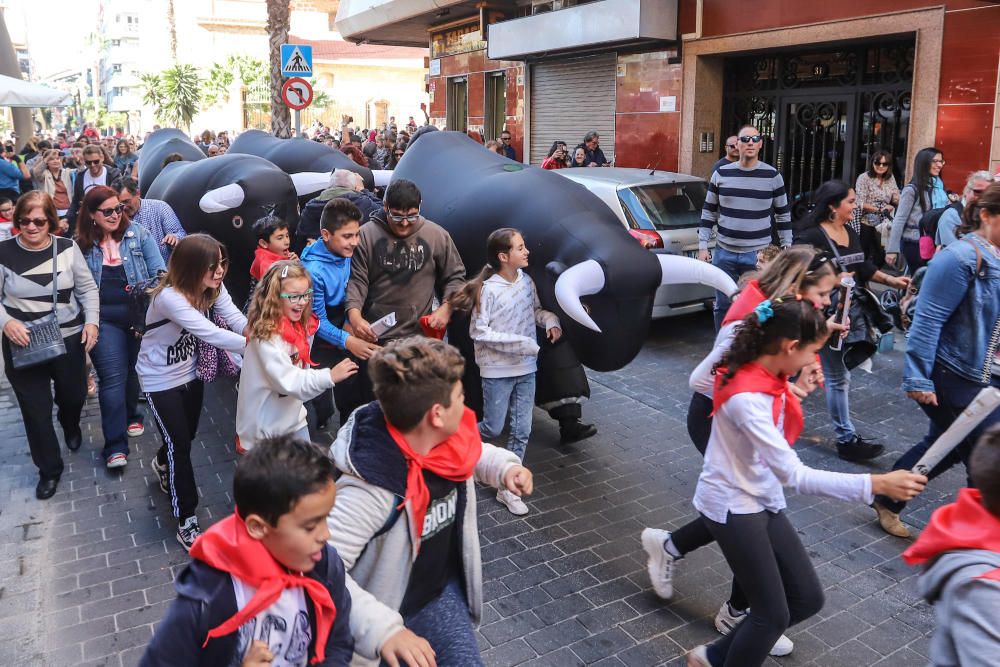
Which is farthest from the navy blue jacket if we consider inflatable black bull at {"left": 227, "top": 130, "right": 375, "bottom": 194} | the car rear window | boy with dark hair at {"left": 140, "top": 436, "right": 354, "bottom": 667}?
inflatable black bull at {"left": 227, "top": 130, "right": 375, "bottom": 194}

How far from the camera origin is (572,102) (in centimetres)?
1672

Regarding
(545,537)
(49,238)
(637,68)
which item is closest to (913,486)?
(545,537)

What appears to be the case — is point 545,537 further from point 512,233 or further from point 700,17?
point 700,17

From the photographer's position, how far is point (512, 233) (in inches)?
189

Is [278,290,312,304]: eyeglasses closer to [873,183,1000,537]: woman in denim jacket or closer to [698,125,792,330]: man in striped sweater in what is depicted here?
[873,183,1000,537]: woman in denim jacket

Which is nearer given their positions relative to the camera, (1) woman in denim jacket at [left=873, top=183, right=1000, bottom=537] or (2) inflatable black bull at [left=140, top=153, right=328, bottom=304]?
(1) woman in denim jacket at [left=873, top=183, right=1000, bottom=537]

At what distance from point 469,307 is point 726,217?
3418 mm

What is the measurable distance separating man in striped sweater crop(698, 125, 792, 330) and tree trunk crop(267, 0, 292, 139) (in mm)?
11285

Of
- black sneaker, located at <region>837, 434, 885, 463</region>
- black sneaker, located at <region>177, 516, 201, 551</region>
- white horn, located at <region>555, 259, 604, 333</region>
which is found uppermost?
white horn, located at <region>555, 259, 604, 333</region>

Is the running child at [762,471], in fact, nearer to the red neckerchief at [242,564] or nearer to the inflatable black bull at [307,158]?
the red neckerchief at [242,564]

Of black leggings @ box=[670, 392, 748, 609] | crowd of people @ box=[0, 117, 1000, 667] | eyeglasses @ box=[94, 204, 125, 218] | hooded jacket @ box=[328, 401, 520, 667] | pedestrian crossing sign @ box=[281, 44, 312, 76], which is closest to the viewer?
crowd of people @ box=[0, 117, 1000, 667]

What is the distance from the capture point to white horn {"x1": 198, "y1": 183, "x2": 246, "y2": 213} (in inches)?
300

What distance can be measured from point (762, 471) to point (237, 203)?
229 inches

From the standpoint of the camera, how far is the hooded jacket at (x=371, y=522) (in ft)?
7.39
